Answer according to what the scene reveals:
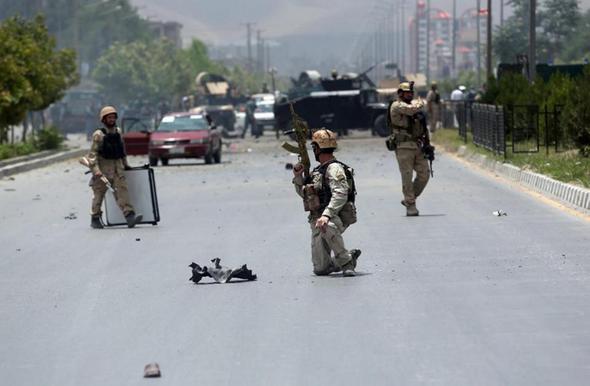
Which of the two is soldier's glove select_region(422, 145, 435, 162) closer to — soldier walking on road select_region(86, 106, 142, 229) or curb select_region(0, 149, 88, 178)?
soldier walking on road select_region(86, 106, 142, 229)

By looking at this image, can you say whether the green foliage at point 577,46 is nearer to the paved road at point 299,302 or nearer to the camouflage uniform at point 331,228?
the paved road at point 299,302

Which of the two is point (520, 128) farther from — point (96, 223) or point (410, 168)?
point (96, 223)

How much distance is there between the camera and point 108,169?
74.8 ft

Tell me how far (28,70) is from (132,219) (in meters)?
29.0

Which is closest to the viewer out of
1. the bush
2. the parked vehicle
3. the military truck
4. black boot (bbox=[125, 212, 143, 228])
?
black boot (bbox=[125, 212, 143, 228])

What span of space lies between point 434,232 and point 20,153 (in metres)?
28.6

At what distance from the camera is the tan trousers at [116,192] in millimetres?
22656

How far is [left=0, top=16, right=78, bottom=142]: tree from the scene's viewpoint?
45531mm

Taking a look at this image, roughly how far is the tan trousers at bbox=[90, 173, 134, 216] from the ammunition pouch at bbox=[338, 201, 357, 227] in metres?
7.81

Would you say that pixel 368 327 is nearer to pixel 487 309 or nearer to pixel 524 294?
pixel 487 309

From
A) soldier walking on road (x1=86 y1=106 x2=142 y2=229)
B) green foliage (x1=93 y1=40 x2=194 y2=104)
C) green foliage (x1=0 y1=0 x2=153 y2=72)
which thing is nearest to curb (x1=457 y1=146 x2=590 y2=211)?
soldier walking on road (x1=86 y1=106 x2=142 y2=229)

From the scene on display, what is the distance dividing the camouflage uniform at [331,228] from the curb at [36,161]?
2407cm

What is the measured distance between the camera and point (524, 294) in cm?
1337

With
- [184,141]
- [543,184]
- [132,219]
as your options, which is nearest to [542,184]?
[543,184]
